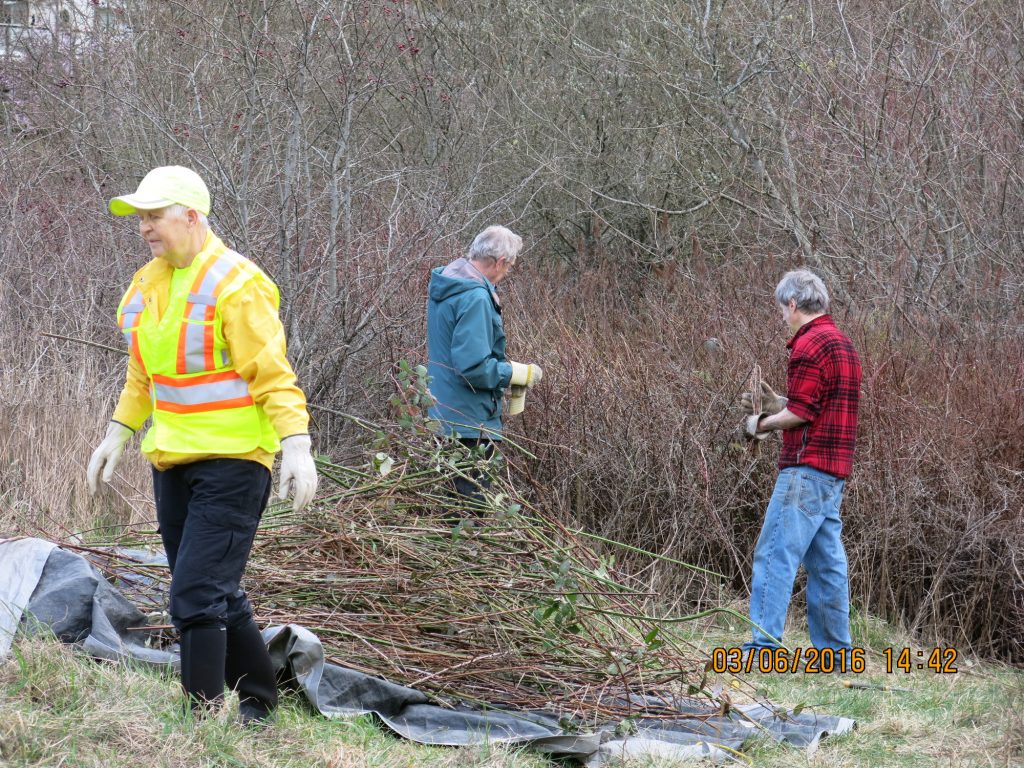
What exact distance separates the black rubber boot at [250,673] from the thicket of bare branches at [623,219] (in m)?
2.61

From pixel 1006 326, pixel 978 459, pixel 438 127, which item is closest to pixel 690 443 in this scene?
pixel 978 459

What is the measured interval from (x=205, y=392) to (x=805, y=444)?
113 inches

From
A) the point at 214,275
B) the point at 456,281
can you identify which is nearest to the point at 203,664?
the point at 214,275

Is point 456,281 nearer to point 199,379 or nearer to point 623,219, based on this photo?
point 199,379

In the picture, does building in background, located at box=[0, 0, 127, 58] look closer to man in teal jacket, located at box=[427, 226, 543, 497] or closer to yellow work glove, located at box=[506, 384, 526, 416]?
man in teal jacket, located at box=[427, 226, 543, 497]

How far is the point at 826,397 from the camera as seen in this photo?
5133 mm

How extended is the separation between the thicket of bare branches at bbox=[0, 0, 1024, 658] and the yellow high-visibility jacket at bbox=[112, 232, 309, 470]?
278 centimetres

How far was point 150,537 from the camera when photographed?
18.1ft

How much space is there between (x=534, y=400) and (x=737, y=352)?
1365mm

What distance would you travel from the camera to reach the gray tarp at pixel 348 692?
3.84 metres

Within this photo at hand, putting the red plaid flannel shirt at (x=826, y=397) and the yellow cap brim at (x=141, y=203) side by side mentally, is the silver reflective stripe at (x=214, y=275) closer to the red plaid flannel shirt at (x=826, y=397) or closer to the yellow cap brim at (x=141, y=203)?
the yellow cap brim at (x=141, y=203)

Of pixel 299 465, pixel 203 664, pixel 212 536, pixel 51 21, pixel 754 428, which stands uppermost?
pixel 51 21

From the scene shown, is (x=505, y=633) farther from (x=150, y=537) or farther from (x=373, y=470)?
(x=150, y=537)
